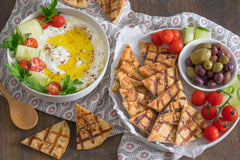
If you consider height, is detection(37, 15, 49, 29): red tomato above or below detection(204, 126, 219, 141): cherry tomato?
above

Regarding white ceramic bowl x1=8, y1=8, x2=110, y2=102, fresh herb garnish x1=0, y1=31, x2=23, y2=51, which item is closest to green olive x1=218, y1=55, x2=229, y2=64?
white ceramic bowl x1=8, y1=8, x2=110, y2=102

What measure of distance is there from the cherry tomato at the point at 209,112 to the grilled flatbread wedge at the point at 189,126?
0.21 feet

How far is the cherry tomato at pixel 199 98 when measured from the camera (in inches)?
145

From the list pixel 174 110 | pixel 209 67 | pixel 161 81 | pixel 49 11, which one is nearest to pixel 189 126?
pixel 174 110

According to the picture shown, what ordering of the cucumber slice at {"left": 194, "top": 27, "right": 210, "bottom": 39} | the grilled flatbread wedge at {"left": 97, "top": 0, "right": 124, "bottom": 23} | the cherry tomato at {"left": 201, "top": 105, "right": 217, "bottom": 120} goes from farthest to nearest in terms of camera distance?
the grilled flatbread wedge at {"left": 97, "top": 0, "right": 124, "bottom": 23}
the cucumber slice at {"left": 194, "top": 27, "right": 210, "bottom": 39}
the cherry tomato at {"left": 201, "top": 105, "right": 217, "bottom": 120}

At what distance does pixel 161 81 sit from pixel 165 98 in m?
0.23

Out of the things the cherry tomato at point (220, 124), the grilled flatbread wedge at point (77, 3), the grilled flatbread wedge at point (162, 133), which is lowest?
the grilled flatbread wedge at point (162, 133)

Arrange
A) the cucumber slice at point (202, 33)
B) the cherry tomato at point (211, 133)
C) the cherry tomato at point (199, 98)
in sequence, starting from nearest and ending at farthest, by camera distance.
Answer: the cherry tomato at point (211, 133) < the cherry tomato at point (199, 98) < the cucumber slice at point (202, 33)

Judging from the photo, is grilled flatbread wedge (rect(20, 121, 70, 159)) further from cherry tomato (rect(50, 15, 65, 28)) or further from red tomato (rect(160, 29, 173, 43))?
red tomato (rect(160, 29, 173, 43))

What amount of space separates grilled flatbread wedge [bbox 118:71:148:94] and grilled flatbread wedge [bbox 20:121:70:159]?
92cm

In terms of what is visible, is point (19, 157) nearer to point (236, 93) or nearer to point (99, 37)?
point (99, 37)

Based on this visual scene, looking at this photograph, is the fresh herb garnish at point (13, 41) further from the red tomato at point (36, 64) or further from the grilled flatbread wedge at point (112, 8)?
the grilled flatbread wedge at point (112, 8)

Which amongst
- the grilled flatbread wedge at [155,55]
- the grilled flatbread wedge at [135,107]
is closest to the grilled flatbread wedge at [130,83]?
the grilled flatbread wedge at [135,107]

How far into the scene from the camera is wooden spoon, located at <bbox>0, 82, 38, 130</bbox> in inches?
152
